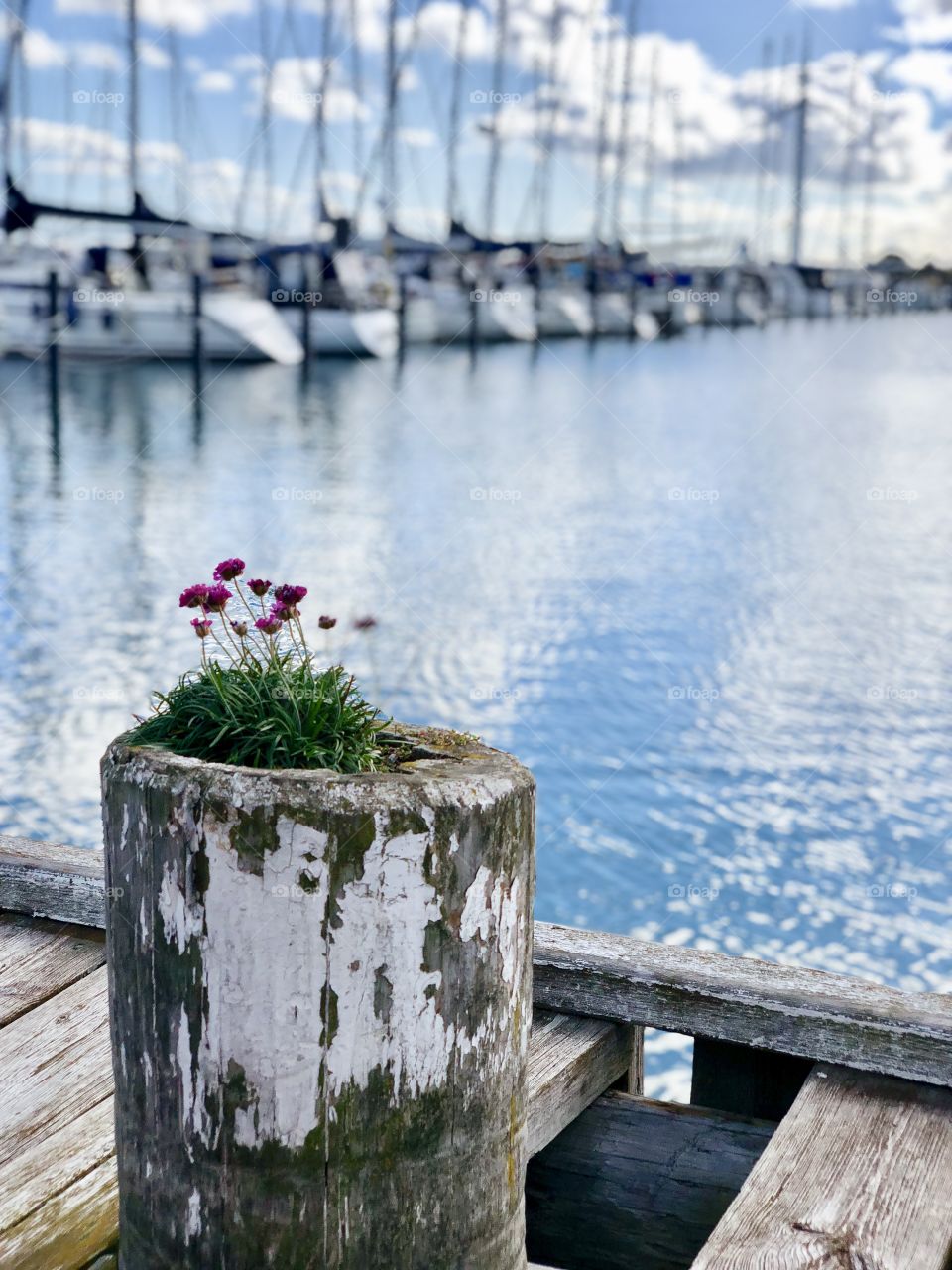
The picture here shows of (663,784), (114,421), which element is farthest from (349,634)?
(114,421)

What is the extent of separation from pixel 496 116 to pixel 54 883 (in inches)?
1758

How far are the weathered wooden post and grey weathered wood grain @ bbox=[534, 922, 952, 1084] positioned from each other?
79cm

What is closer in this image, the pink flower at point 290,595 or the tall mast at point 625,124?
the pink flower at point 290,595

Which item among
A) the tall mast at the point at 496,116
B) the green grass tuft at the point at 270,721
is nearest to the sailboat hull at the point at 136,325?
the tall mast at the point at 496,116

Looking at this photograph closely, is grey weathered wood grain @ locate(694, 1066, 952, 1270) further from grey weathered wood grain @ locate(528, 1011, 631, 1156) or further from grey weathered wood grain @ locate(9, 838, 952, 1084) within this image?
grey weathered wood grain @ locate(528, 1011, 631, 1156)

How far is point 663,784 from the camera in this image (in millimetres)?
9711

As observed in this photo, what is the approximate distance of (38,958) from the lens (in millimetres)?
2936

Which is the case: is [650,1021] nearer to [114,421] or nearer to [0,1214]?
[0,1214]

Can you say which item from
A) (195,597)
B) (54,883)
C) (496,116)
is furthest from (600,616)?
(496,116)

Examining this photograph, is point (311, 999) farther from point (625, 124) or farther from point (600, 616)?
point (625, 124)

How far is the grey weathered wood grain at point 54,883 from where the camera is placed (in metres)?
3.00

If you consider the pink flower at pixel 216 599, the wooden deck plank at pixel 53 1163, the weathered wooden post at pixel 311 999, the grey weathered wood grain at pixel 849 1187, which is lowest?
the wooden deck plank at pixel 53 1163

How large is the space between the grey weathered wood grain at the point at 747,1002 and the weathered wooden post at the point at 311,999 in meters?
0.79

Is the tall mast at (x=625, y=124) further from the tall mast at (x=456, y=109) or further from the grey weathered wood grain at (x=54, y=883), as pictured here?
the grey weathered wood grain at (x=54, y=883)
